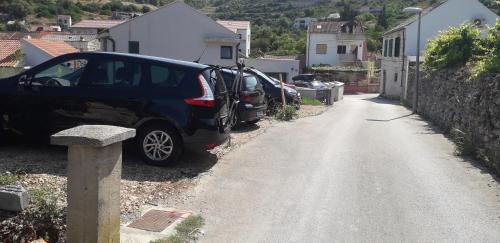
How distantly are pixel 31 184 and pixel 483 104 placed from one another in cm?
866

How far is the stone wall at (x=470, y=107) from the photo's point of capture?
31.7 feet

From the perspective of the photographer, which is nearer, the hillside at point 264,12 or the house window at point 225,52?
the house window at point 225,52

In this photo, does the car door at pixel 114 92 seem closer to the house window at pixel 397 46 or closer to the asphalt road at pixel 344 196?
the asphalt road at pixel 344 196

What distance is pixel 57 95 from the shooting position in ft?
26.5

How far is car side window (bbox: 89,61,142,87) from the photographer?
8.05 m

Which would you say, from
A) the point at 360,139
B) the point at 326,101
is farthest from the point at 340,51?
the point at 360,139

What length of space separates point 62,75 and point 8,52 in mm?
34515

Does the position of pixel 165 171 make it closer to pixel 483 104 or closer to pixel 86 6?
pixel 483 104

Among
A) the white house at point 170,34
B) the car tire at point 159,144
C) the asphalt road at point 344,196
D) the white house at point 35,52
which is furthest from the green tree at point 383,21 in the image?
the car tire at point 159,144

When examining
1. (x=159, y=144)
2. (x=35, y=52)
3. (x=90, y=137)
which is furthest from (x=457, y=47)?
(x=35, y=52)

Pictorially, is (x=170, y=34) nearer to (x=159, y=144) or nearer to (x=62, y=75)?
(x=62, y=75)

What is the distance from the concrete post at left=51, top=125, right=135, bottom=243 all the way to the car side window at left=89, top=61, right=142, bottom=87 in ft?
11.6

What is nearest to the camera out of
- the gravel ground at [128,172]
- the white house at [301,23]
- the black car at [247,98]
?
the gravel ground at [128,172]

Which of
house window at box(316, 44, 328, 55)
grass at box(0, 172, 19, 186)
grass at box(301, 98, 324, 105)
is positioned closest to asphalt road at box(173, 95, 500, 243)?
grass at box(0, 172, 19, 186)
